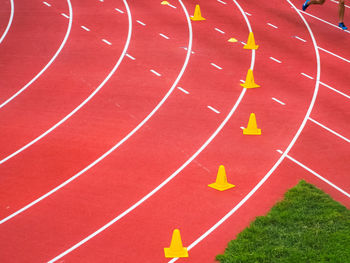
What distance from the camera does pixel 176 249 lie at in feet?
35.4

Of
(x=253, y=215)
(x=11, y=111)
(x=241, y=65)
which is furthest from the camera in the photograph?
(x=241, y=65)

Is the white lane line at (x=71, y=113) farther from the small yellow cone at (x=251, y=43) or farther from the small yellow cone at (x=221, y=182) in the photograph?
the small yellow cone at (x=221, y=182)

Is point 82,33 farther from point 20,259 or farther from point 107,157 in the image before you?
point 20,259

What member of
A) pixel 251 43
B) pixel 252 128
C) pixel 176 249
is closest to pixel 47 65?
pixel 251 43

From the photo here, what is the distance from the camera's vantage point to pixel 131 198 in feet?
41.4

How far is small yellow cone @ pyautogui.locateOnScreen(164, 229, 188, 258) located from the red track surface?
17cm

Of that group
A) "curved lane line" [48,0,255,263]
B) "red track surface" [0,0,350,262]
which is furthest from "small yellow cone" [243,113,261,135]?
"curved lane line" [48,0,255,263]

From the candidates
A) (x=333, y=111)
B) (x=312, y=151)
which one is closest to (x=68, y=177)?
(x=312, y=151)

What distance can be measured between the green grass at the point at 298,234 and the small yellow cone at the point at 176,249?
61 cm

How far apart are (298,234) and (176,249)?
204cm

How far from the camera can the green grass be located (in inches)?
415

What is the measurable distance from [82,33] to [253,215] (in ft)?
37.0

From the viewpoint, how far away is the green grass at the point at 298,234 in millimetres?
10531

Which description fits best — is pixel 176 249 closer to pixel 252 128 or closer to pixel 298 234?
pixel 298 234
